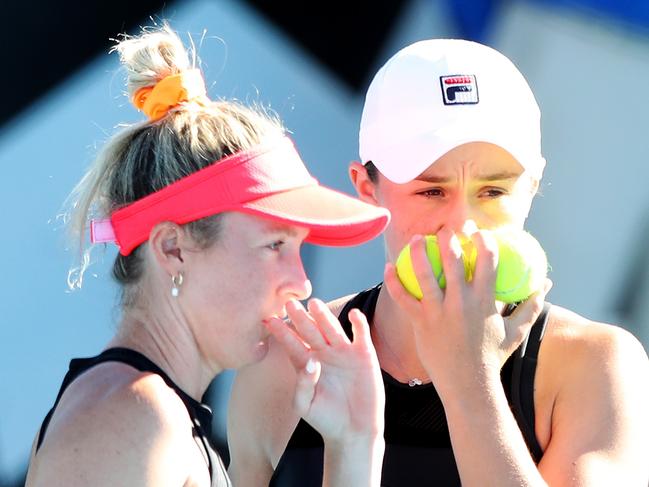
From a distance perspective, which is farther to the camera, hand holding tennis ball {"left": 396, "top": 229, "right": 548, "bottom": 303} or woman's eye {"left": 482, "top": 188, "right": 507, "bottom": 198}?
woman's eye {"left": 482, "top": 188, "right": 507, "bottom": 198}

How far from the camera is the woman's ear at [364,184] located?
284 centimetres

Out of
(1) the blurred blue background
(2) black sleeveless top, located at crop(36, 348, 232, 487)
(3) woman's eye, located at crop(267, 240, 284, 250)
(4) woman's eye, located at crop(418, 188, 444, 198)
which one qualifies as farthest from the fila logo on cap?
(1) the blurred blue background

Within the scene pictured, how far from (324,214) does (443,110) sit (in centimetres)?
51

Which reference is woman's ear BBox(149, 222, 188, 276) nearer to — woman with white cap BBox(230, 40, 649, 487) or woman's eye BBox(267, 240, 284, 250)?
woman's eye BBox(267, 240, 284, 250)

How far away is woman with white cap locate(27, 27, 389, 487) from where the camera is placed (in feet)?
7.19

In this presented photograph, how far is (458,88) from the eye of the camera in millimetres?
2711

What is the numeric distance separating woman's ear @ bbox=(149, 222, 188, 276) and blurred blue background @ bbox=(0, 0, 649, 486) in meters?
1.73

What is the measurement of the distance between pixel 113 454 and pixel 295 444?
0.81 m

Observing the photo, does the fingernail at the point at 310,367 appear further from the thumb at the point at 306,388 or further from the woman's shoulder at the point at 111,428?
the woman's shoulder at the point at 111,428

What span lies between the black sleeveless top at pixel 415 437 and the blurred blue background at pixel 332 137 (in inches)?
56.6

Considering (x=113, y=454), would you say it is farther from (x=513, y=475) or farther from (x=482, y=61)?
(x=482, y=61)

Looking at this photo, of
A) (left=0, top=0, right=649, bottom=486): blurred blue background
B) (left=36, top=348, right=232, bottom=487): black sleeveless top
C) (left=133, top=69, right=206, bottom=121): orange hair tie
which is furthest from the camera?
(left=0, top=0, right=649, bottom=486): blurred blue background

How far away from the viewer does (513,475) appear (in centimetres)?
220

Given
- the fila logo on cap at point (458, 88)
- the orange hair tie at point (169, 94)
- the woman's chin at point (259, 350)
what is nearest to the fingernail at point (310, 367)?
the woman's chin at point (259, 350)
